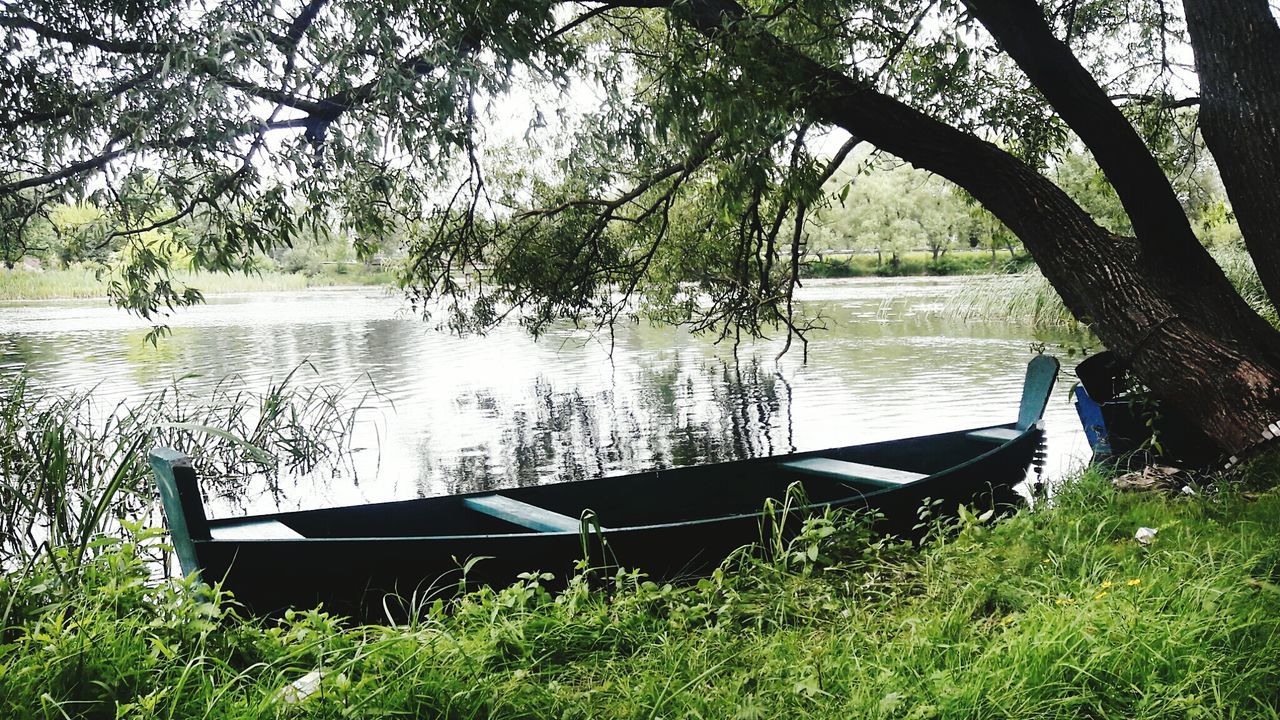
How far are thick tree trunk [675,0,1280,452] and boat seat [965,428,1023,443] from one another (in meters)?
1.62

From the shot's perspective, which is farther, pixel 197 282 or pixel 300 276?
pixel 300 276

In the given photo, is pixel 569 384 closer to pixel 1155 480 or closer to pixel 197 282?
pixel 1155 480

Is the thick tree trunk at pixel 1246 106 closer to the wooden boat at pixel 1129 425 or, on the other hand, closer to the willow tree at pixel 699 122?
the willow tree at pixel 699 122

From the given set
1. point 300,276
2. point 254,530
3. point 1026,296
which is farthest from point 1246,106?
point 300,276

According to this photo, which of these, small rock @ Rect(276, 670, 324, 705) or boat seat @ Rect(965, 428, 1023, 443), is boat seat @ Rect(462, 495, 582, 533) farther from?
boat seat @ Rect(965, 428, 1023, 443)

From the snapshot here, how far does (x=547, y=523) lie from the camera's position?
4383mm

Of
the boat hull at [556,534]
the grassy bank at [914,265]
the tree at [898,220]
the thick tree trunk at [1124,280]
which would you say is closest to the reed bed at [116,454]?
the boat hull at [556,534]

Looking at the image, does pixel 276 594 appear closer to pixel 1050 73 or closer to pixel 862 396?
pixel 1050 73

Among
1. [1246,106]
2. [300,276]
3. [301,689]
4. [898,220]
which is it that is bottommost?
[300,276]

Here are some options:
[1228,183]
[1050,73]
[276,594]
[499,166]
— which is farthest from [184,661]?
[499,166]

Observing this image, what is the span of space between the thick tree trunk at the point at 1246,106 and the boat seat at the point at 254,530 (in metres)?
4.19

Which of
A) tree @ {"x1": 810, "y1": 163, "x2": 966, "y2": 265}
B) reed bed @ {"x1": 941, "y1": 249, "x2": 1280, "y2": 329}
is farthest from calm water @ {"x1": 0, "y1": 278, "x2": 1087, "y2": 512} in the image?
tree @ {"x1": 810, "y1": 163, "x2": 966, "y2": 265}

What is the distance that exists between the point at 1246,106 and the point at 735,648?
331 cm

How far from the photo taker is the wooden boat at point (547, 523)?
356 cm
